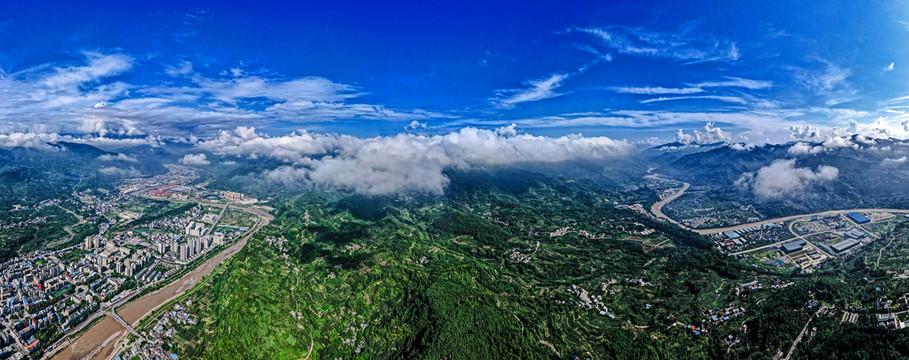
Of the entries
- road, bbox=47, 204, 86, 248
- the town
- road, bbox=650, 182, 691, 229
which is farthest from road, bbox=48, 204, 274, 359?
road, bbox=650, 182, 691, 229

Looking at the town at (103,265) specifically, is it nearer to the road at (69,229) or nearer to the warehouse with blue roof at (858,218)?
the road at (69,229)

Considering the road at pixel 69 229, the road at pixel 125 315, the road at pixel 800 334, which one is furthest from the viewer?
the road at pixel 69 229

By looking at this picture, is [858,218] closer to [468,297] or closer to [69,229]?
[468,297]

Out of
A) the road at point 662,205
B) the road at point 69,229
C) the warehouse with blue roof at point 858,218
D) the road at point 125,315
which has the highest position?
the warehouse with blue roof at point 858,218

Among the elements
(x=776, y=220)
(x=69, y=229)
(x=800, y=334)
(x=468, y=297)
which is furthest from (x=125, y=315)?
(x=776, y=220)

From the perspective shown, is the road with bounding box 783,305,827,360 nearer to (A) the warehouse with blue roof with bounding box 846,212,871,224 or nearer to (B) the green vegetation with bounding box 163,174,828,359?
(B) the green vegetation with bounding box 163,174,828,359

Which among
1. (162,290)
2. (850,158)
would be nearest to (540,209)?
(162,290)

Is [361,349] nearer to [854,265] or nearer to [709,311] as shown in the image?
[709,311]

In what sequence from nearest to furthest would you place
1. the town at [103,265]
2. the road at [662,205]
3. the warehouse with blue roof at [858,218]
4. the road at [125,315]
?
the road at [125,315] → the town at [103,265] → the warehouse with blue roof at [858,218] → the road at [662,205]

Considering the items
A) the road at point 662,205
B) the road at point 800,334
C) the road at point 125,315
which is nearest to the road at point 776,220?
the road at point 662,205

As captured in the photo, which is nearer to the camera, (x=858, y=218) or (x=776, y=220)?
(x=858, y=218)

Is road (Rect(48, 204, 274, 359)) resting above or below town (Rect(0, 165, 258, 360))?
below
